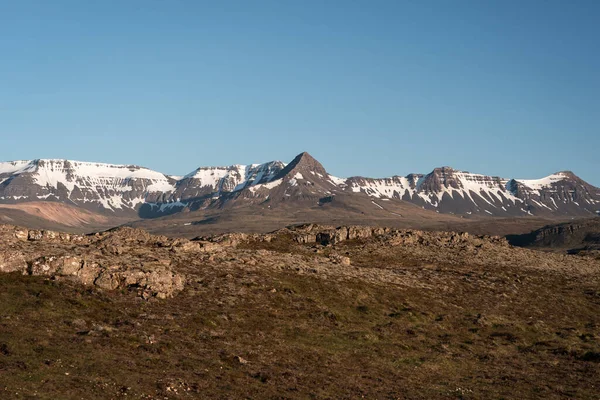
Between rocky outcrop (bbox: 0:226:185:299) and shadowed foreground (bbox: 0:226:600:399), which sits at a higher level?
rocky outcrop (bbox: 0:226:185:299)

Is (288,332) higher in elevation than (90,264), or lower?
lower

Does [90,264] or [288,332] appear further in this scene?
[90,264]

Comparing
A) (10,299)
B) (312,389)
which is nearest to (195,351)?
(312,389)

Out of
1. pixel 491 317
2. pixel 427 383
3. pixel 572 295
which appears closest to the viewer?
pixel 427 383

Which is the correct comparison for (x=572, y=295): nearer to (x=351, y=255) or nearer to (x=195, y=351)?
(x=351, y=255)

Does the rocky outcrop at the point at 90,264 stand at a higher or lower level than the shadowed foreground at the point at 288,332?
higher

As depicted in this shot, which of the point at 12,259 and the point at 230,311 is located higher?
the point at 12,259

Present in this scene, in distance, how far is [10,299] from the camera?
50.5m

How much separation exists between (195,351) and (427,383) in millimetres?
16962

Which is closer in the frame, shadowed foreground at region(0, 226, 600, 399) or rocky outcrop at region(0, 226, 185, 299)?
shadowed foreground at region(0, 226, 600, 399)

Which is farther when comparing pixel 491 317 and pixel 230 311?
pixel 491 317

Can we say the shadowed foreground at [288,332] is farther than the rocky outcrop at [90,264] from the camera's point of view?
No

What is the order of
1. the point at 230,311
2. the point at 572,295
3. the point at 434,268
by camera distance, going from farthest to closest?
1. the point at 434,268
2. the point at 572,295
3. the point at 230,311

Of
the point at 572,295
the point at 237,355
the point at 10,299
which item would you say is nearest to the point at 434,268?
the point at 572,295
